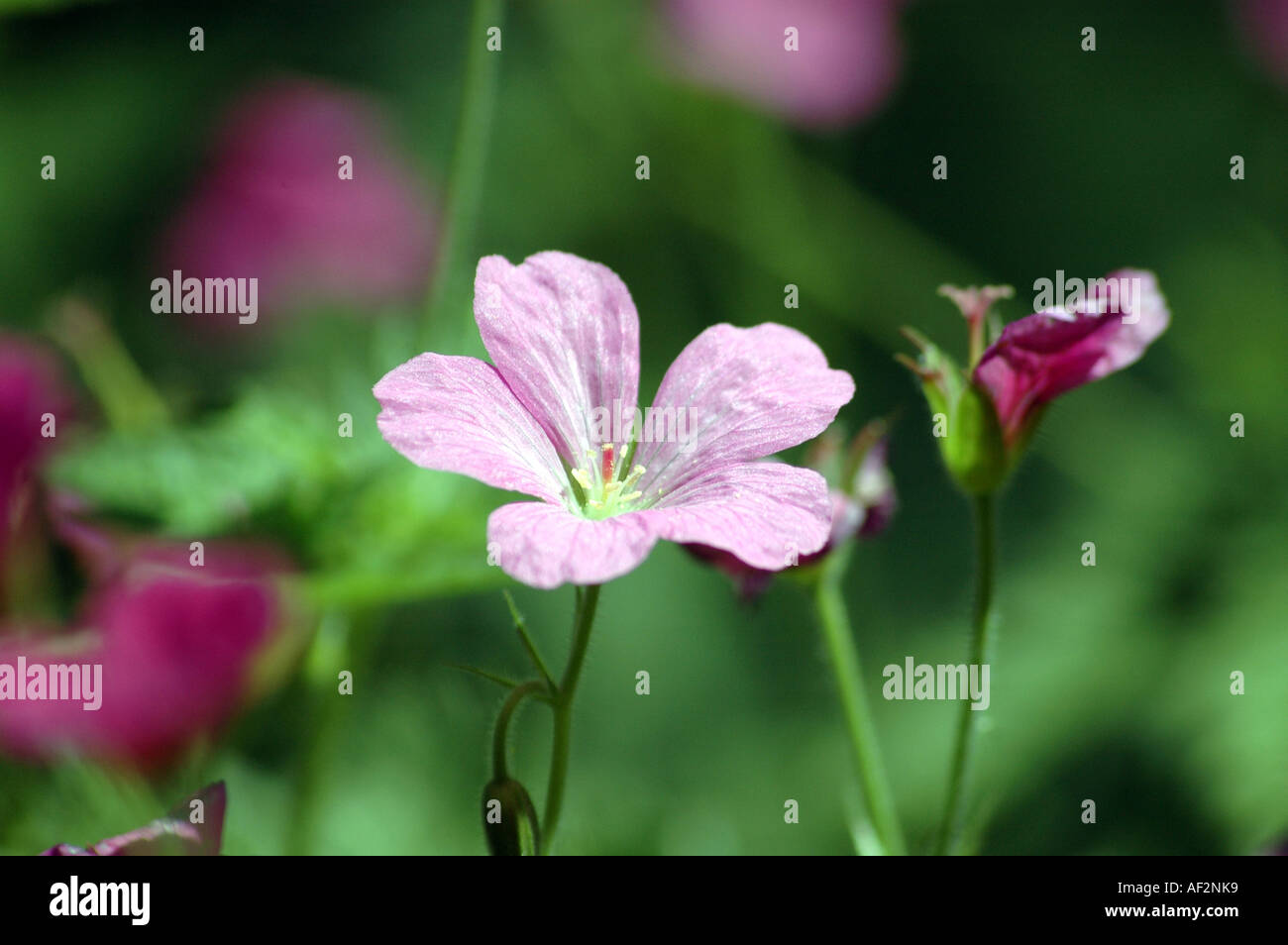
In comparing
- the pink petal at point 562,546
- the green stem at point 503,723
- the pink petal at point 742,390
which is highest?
the pink petal at point 742,390

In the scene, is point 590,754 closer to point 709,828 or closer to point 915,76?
point 709,828

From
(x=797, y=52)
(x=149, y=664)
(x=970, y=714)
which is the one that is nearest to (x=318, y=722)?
(x=149, y=664)

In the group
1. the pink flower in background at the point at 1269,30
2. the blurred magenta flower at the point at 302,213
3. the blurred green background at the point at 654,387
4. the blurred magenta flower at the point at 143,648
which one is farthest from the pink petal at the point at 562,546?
→ the pink flower in background at the point at 1269,30

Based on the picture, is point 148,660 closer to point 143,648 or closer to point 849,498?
point 143,648

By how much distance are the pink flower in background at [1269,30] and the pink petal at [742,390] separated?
236 centimetres

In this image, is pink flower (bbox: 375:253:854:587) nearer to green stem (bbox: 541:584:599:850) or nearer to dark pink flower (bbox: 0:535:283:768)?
green stem (bbox: 541:584:599:850)

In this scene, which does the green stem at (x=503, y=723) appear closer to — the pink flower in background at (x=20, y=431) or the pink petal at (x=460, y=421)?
the pink petal at (x=460, y=421)

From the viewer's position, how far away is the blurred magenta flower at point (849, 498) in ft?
4.05

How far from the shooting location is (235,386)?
1574mm

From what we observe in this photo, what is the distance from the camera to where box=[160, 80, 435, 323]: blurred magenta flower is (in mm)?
3031

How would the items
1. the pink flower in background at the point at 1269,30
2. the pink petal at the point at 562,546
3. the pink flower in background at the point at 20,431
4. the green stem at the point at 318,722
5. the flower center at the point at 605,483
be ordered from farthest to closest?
the pink flower in background at the point at 1269,30 → the pink flower in background at the point at 20,431 → the green stem at the point at 318,722 → the flower center at the point at 605,483 → the pink petal at the point at 562,546
